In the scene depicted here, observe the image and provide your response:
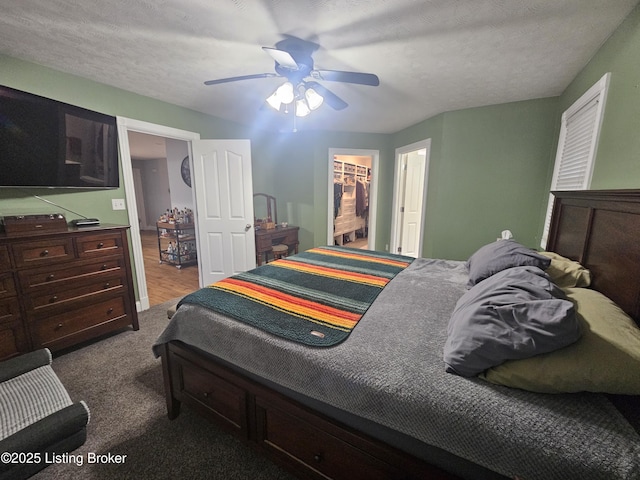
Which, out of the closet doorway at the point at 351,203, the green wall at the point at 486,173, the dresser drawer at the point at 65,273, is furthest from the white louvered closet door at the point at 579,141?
the dresser drawer at the point at 65,273

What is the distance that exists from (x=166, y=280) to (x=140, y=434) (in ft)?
9.09

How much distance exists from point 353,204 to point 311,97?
4.63 metres

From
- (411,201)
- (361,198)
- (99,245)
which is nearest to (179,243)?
(99,245)

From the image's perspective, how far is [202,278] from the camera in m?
3.47

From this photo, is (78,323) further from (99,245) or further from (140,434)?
(140,434)

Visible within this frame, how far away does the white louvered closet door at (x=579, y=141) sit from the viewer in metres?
1.71

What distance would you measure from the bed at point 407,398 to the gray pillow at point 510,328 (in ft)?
0.25

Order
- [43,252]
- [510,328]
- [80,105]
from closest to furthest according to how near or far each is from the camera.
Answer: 1. [510,328]
2. [43,252]
3. [80,105]

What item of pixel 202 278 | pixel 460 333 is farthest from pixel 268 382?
pixel 202 278

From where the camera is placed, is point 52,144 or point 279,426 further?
point 52,144

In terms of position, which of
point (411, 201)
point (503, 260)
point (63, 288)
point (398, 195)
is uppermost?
point (398, 195)

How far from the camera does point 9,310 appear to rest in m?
1.72

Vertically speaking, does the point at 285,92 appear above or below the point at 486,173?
above

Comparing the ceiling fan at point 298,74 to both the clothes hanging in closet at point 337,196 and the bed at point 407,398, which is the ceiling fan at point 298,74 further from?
the clothes hanging in closet at point 337,196
